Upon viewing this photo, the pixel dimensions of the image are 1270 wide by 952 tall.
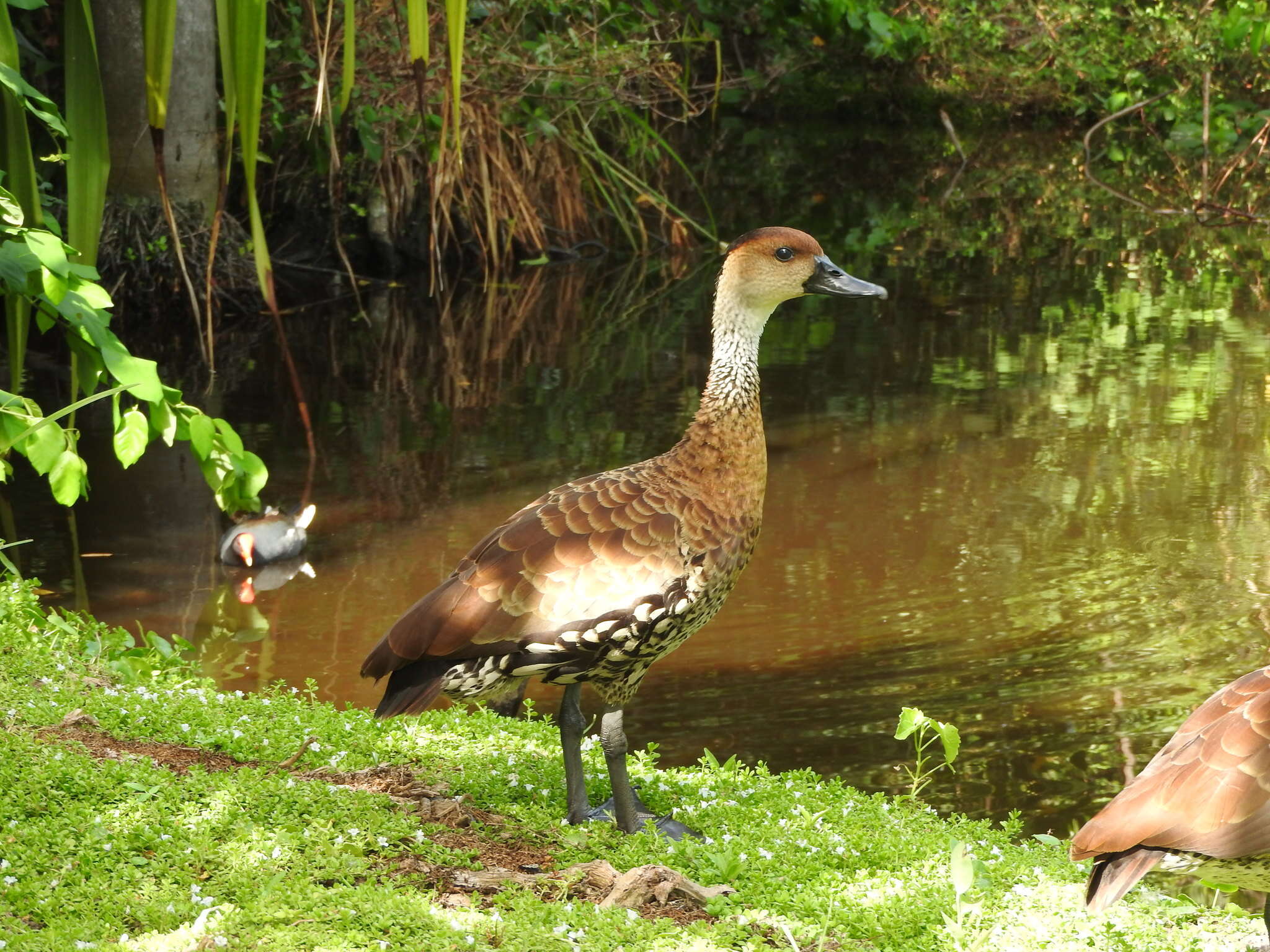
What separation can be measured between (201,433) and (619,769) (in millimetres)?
1834

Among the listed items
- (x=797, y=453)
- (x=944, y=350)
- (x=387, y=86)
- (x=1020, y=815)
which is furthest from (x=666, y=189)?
(x=1020, y=815)

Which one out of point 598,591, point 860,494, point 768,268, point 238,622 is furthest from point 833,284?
point 860,494

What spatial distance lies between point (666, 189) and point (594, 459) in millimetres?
10779

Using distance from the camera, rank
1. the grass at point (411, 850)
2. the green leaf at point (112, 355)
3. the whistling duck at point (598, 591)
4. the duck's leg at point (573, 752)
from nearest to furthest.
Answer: the grass at point (411, 850) → the whistling duck at point (598, 591) → the duck's leg at point (573, 752) → the green leaf at point (112, 355)

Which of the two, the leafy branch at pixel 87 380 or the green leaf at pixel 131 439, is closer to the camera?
the leafy branch at pixel 87 380

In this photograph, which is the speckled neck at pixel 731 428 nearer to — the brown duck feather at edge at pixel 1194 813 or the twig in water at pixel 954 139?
the brown duck feather at edge at pixel 1194 813

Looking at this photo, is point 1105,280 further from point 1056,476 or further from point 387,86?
point 387,86

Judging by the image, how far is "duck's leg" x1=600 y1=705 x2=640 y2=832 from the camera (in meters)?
4.27

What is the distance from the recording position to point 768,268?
4.84 metres

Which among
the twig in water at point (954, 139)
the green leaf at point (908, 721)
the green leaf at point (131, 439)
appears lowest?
the green leaf at point (908, 721)

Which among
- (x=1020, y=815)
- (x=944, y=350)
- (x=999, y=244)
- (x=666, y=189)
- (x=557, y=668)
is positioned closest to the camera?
(x=557, y=668)

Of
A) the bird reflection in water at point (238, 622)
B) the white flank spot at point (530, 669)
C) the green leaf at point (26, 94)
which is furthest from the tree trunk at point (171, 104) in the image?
the white flank spot at point (530, 669)

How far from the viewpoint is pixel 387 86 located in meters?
12.9

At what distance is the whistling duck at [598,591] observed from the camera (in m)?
4.22
